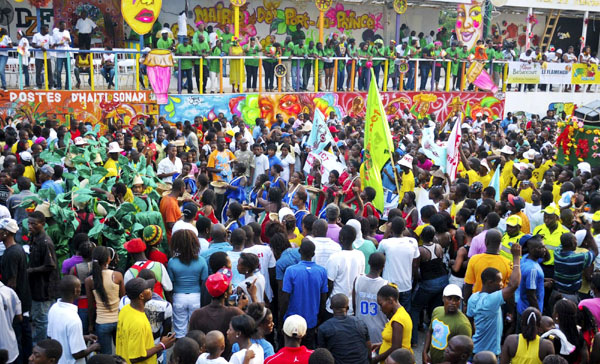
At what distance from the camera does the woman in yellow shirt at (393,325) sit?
5.09 meters

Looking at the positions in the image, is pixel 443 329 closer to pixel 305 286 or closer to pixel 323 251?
pixel 305 286

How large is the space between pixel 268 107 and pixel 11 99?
20.8 ft

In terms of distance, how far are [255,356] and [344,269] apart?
5.82 ft

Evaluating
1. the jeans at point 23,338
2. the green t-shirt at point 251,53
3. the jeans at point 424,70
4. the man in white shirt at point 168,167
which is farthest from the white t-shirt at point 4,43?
the jeans at point 424,70

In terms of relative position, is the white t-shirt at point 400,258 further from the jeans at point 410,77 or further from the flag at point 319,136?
the jeans at point 410,77

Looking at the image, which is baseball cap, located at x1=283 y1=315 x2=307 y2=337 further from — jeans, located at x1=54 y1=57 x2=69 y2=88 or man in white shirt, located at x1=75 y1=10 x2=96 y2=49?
man in white shirt, located at x1=75 y1=10 x2=96 y2=49

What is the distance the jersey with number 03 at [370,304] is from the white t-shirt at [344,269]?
0.28m

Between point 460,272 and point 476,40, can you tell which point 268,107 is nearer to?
point 476,40

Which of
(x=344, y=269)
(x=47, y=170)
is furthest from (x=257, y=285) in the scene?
(x=47, y=170)

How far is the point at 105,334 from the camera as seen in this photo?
18.6 ft

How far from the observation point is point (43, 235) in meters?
6.20

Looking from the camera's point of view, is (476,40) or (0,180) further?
(476,40)

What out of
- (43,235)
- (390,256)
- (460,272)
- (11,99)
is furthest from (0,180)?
(11,99)

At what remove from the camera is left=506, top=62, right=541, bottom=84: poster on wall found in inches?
854
